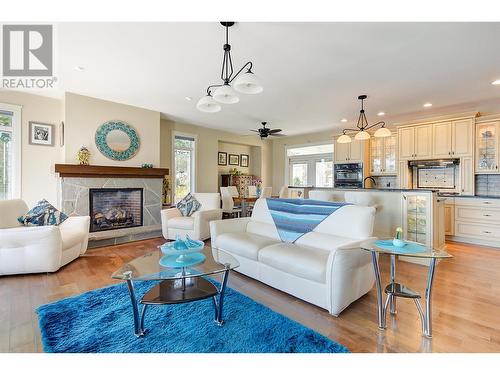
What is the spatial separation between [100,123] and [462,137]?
6838mm

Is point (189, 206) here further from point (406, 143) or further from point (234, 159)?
point (406, 143)

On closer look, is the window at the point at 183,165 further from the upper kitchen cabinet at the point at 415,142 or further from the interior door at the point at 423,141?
the interior door at the point at 423,141

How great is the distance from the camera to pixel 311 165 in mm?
7457

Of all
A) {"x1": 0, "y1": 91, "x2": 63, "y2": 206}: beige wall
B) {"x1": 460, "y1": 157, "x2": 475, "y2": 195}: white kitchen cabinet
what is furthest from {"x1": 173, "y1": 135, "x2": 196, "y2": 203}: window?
{"x1": 460, "y1": 157, "x2": 475, "y2": 195}: white kitchen cabinet

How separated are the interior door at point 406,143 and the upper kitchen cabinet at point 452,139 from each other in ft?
1.23

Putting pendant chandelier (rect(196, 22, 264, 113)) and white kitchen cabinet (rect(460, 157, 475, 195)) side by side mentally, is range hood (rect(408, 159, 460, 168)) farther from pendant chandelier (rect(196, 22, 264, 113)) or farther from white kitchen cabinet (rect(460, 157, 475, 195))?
pendant chandelier (rect(196, 22, 264, 113))

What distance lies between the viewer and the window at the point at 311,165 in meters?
7.09

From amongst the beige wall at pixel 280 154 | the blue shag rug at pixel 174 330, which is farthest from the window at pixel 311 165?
the blue shag rug at pixel 174 330

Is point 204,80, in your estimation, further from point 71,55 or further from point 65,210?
point 65,210

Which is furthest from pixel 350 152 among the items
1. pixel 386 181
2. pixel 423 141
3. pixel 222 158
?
pixel 222 158

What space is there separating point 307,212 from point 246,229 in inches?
37.5
